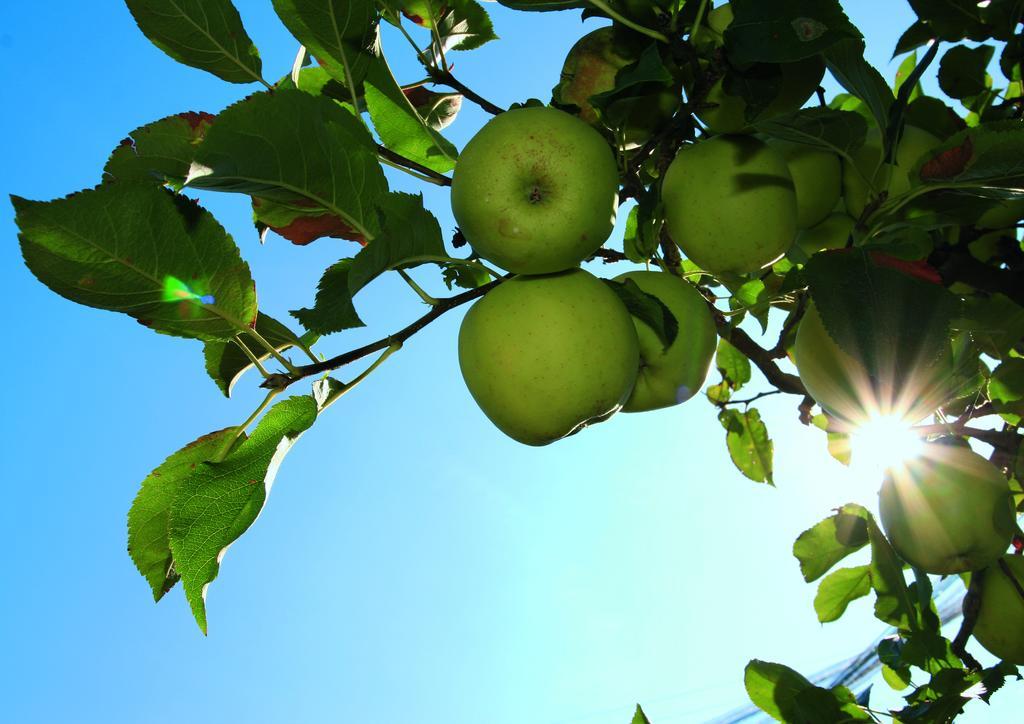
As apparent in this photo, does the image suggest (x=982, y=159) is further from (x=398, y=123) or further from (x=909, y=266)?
(x=398, y=123)

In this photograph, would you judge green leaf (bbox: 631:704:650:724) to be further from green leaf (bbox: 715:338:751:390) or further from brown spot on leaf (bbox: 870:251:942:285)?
green leaf (bbox: 715:338:751:390)

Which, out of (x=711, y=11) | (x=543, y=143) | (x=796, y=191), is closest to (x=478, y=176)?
(x=543, y=143)

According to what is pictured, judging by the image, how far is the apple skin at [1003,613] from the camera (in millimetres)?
1904

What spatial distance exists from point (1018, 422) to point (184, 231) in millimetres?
1940

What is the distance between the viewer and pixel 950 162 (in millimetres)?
1114

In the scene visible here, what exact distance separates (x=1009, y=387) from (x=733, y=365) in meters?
0.81

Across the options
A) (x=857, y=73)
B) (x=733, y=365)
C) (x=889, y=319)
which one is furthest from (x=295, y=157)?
(x=733, y=365)

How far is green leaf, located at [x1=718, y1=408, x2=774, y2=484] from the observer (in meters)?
2.32

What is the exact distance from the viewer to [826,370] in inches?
55.9

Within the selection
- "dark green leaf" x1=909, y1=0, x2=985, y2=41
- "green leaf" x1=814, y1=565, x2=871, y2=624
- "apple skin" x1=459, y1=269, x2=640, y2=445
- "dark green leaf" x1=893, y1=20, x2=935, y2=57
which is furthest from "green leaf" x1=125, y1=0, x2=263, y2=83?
"green leaf" x1=814, y1=565, x2=871, y2=624

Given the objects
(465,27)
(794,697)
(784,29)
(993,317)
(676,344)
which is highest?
(465,27)

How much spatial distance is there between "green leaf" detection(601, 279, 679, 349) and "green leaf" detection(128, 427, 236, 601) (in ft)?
2.45

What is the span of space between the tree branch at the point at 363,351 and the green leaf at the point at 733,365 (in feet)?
4.29

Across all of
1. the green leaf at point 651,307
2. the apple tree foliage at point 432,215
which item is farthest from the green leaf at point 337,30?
the green leaf at point 651,307
